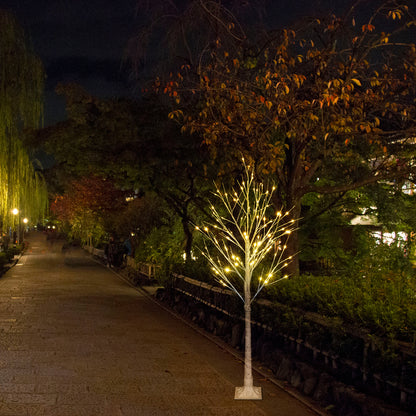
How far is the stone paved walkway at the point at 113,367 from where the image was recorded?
738 centimetres

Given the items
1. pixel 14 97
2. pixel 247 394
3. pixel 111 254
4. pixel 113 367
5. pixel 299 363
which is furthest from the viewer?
pixel 111 254

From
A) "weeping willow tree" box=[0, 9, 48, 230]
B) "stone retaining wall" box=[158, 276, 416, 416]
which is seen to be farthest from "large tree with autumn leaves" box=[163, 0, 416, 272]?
"weeping willow tree" box=[0, 9, 48, 230]

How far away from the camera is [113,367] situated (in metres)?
9.45

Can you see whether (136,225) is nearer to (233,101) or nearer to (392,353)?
(233,101)

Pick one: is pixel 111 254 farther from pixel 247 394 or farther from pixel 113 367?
pixel 247 394

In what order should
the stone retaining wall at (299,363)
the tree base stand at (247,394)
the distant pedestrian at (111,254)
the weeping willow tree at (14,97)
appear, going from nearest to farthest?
the stone retaining wall at (299,363)
the tree base stand at (247,394)
the weeping willow tree at (14,97)
the distant pedestrian at (111,254)

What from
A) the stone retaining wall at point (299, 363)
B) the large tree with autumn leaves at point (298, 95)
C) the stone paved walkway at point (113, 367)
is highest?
the large tree with autumn leaves at point (298, 95)

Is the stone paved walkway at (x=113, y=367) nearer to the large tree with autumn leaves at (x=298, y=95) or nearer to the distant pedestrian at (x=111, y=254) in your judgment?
the large tree with autumn leaves at (x=298, y=95)

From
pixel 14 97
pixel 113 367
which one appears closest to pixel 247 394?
pixel 113 367

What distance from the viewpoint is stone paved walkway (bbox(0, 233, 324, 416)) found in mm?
7379

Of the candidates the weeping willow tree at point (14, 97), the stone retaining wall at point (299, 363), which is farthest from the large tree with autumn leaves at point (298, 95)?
the weeping willow tree at point (14, 97)

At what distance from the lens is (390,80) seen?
36.2 ft

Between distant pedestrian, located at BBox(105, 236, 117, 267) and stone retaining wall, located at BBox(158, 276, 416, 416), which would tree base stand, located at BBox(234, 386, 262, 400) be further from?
distant pedestrian, located at BBox(105, 236, 117, 267)

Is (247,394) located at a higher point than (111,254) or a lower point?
lower
